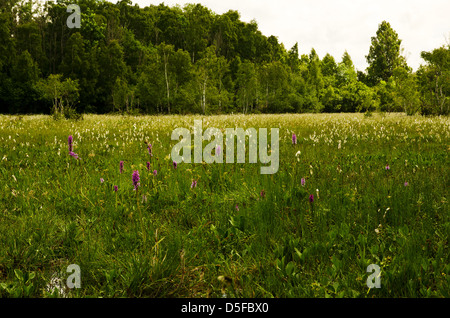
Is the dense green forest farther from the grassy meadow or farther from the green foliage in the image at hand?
the grassy meadow

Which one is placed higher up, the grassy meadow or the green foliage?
the green foliage

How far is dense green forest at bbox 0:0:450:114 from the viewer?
35.5 m

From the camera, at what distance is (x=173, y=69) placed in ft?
133

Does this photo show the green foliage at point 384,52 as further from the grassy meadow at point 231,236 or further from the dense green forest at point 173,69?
the grassy meadow at point 231,236

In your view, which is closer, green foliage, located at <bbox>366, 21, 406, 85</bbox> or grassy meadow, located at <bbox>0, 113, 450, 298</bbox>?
grassy meadow, located at <bbox>0, 113, 450, 298</bbox>

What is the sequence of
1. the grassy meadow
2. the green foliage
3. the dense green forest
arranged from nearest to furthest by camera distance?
the grassy meadow
the dense green forest
the green foliage

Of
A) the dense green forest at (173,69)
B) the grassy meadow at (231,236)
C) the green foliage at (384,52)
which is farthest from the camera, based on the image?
the green foliage at (384,52)

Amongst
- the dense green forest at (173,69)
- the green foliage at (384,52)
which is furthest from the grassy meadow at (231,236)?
the green foliage at (384,52)

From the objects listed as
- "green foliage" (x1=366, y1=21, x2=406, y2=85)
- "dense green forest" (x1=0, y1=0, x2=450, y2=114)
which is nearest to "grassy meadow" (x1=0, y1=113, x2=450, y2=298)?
"dense green forest" (x1=0, y1=0, x2=450, y2=114)

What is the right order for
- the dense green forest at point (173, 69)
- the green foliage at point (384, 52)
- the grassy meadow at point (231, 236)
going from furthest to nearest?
the green foliage at point (384, 52)
the dense green forest at point (173, 69)
the grassy meadow at point (231, 236)

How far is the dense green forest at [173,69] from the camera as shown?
1398 inches

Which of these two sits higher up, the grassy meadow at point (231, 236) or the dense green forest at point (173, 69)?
the dense green forest at point (173, 69)

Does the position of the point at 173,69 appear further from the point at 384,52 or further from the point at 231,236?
the point at 384,52
